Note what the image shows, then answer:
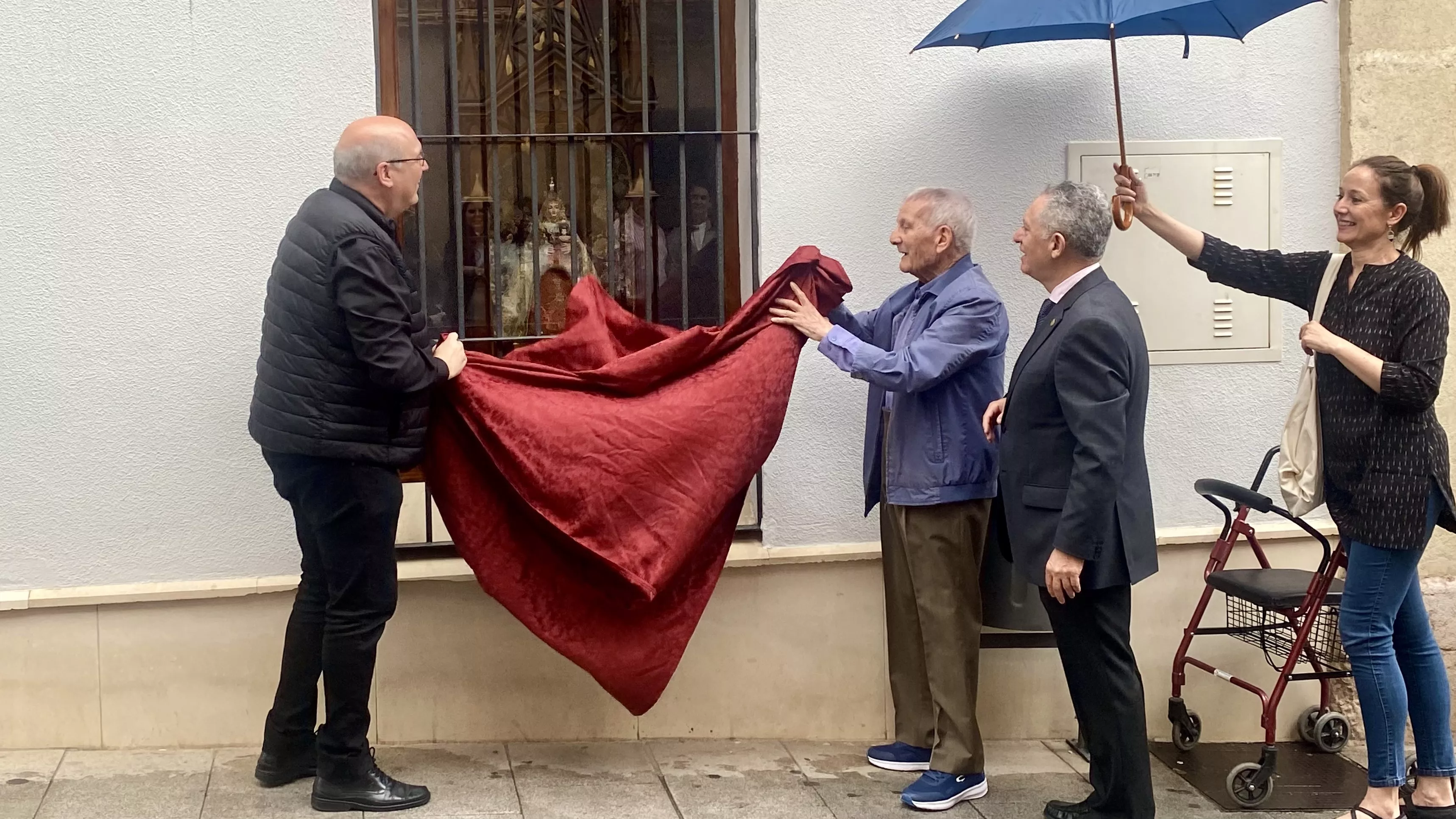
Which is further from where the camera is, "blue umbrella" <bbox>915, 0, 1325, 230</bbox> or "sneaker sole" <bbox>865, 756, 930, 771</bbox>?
"sneaker sole" <bbox>865, 756, 930, 771</bbox>

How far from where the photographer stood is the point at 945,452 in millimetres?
4527

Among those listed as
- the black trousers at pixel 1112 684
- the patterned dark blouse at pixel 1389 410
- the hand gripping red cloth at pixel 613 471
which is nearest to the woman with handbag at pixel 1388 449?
the patterned dark blouse at pixel 1389 410

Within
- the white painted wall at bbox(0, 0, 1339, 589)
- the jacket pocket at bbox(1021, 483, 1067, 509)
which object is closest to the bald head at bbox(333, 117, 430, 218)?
the white painted wall at bbox(0, 0, 1339, 589)

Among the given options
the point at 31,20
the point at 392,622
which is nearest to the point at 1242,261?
the point at 392,622

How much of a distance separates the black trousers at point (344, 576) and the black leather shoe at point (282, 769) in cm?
25

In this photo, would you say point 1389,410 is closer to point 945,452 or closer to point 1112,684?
point 1112,684

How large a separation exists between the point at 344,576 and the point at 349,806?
2.40 feet

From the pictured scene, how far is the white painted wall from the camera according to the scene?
15.3 feet

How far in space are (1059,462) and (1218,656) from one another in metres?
1.74

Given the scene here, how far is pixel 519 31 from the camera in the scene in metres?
5.09

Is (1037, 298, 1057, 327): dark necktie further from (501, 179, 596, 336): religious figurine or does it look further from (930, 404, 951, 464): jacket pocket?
(501, 179, 596, 336): religious figurine

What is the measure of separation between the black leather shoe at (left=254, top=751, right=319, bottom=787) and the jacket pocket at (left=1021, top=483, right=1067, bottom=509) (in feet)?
7.84

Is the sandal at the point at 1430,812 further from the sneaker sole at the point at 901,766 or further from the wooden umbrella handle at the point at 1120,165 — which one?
the wooden umbrella handle at the point at 1120,165

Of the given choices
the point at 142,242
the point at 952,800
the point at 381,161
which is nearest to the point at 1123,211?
the point at 952,800
